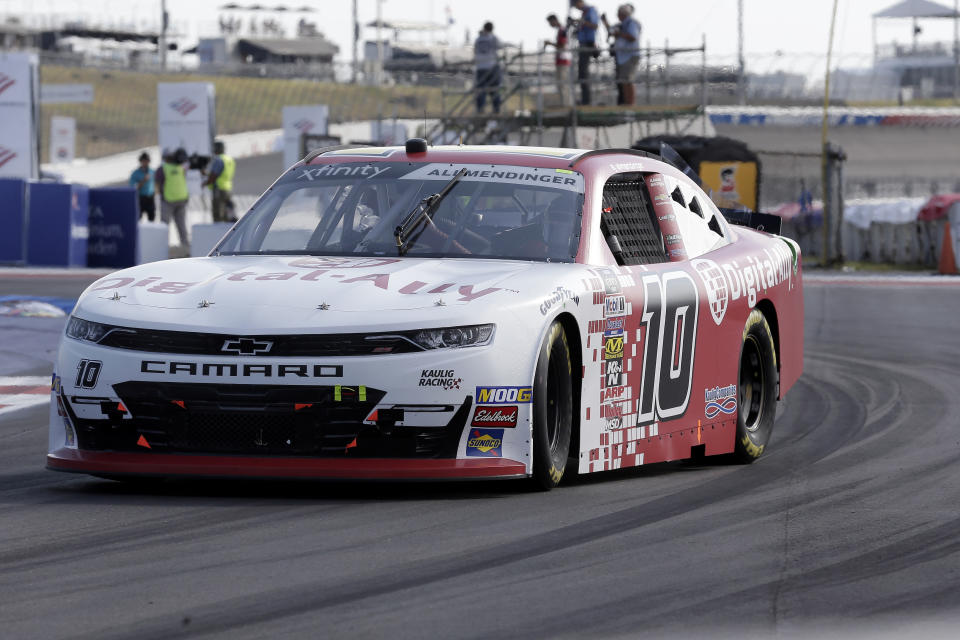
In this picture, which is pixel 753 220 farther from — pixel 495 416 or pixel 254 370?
pixel 254 370

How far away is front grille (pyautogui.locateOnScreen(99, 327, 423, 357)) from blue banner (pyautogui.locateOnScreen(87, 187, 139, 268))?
20.5 metres

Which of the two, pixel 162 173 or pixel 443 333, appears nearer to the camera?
pixel 443 333

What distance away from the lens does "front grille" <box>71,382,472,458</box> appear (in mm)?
6051

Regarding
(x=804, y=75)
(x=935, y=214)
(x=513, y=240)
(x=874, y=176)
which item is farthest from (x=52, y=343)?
(x=874, y=176)

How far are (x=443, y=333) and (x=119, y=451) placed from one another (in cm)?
132

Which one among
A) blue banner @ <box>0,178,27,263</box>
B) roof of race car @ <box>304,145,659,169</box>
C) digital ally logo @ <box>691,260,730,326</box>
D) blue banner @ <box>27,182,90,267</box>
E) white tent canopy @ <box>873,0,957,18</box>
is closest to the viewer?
roof of race car @ <box>304,145,659,169</box>

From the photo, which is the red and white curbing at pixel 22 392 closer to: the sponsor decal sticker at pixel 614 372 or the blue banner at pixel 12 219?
the sponsor decal sticker at pixel 614 372

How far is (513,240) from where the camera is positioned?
718cm

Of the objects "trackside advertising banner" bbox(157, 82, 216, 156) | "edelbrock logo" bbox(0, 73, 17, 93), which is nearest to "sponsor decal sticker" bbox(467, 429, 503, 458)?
"edelbrock logo" bbox(0, 73, 17, 93)

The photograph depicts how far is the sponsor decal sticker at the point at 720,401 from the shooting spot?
7809 millimetres

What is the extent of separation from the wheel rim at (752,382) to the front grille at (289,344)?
112 inches

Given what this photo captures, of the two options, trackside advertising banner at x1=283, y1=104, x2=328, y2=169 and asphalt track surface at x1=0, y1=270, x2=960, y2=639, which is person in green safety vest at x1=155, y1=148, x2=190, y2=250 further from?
asphalt track surface at x1=0, y1=270, x2=960, y2=639

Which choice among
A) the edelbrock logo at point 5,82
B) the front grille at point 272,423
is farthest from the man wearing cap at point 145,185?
the front grille at point 272,423

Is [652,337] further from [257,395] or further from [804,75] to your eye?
[804,75]
